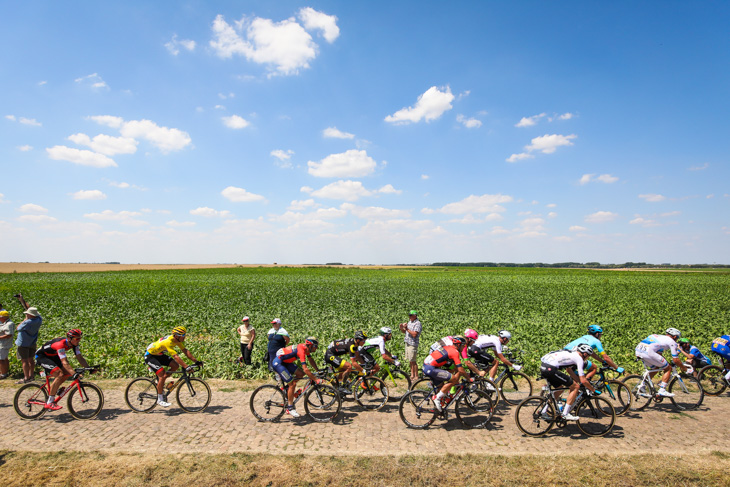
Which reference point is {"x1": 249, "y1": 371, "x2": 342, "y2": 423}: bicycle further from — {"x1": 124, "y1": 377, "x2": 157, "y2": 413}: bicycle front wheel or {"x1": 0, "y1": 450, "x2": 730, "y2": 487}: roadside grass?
{"x1": 124, "y1": 377, "x2": 157, "y2": 413}: bicycle front wheel

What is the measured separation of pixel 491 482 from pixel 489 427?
2457 millimetres

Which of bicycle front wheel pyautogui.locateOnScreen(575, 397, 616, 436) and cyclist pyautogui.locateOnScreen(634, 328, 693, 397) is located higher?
cyclist pyautogui.locateOnScreen(634, 328, 693, 397)

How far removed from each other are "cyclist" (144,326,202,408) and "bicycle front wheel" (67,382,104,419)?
1.37 m

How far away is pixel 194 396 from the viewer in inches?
405

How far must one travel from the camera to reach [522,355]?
15281 millimetres

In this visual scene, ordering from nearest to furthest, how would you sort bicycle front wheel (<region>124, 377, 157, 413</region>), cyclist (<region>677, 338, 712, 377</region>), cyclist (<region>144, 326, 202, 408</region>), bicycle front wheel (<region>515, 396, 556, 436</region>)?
1. bicycle front wheel (<region>515, 396, 556, 436</region>)
2. cyclist (<region>144, 326, 202, 408</region>)
3. bicycle front wheel (<region>124, 377, 157, 413</region>)
4. cyclist (<region>677, 338, 712, 377</region>)

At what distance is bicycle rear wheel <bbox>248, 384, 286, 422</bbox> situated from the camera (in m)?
9.41

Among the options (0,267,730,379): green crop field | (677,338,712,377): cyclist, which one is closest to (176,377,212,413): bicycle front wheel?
(0,267,730,379): green crop field

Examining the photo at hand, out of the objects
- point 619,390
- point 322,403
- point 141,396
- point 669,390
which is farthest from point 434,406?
point 141,396

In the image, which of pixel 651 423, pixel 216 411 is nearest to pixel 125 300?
pixel 216 411

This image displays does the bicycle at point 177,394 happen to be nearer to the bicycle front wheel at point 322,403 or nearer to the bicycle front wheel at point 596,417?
the bicycle front wheel at point 322,403

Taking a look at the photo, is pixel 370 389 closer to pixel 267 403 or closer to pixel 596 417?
pixel 267 403

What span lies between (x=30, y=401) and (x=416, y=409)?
9.88 metres

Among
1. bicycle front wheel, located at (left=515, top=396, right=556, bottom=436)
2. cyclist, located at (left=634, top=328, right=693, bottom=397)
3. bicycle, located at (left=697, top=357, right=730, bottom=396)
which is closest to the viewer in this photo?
bicycle front wheel, located at (left=515, top=396, right=556, bottom=436)
